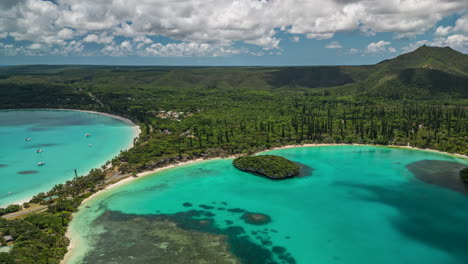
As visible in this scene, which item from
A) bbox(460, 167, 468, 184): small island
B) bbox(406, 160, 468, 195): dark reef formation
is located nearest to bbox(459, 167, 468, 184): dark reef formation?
bbox(460, 167, 468, 184): small island

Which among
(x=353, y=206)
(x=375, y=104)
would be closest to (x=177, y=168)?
(x=353, y=206)

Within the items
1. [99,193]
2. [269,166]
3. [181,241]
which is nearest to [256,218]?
[181,241]

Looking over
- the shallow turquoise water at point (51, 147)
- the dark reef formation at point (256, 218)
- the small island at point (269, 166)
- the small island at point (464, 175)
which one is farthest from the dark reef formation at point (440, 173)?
the shallow turquoise water at point (51, 147)

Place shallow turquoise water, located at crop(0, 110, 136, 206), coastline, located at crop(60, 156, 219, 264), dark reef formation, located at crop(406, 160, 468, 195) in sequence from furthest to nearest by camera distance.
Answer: shallow turquoise water, located at crop(0, 110, 136, 206) < dark reef formation, located at crop(406, 160, 468, 195) < coastline, located at crop(60, 156, 219, 264)

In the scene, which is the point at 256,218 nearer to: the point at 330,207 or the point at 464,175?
the point at 330,207

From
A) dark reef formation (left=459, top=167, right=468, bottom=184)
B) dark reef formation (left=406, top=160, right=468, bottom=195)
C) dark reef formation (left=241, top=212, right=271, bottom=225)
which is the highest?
dark reef formation (left=459, top=167, right=468, bottom=184)

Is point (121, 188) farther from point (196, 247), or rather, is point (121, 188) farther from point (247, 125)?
point (247, 125)

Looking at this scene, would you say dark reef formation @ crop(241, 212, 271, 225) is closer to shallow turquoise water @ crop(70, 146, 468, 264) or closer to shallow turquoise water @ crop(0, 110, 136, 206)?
shallow turquoise water @ crop(70, 146, 468, 264)
